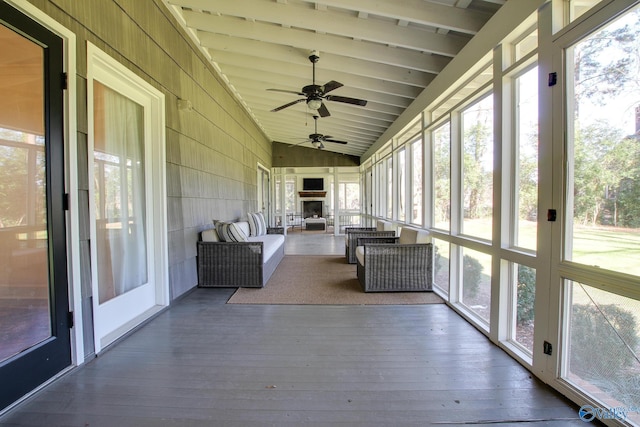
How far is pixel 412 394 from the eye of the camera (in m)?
1.72

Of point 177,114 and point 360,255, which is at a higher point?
point 177,114

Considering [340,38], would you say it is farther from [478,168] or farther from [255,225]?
[255,225]

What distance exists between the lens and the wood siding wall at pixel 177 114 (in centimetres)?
204

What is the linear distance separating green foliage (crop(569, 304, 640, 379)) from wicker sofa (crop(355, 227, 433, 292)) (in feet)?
6.63

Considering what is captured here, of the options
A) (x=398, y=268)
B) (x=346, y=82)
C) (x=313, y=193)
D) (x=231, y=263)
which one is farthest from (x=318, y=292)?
(x=313, y=193)

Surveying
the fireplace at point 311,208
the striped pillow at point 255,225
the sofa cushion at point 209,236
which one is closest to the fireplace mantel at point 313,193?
the fireplace at point 311,208

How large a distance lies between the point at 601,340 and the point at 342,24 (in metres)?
3.38

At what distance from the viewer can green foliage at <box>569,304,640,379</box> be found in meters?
1.42

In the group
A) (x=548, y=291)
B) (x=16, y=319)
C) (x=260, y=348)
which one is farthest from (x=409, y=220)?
(x=16, y=319)

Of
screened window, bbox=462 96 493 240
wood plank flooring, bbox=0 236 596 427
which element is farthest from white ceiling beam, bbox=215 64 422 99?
wood plank flooring, bbox=0 236 596 427

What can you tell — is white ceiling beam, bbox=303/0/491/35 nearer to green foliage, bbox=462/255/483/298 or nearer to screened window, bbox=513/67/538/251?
screened window, bbox=513/67/538/251

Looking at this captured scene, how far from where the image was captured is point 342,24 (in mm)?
3031

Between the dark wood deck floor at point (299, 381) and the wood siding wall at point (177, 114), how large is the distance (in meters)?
0.52

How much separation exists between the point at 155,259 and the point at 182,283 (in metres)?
0.58
